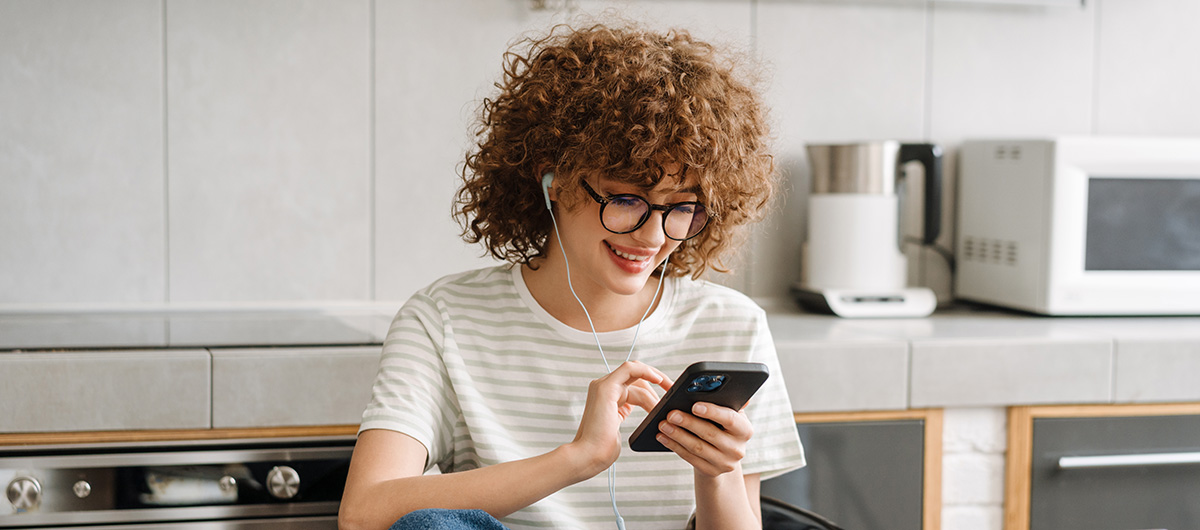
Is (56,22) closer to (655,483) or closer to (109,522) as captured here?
(109,522)

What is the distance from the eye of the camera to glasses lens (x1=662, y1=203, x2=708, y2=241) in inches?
37.0

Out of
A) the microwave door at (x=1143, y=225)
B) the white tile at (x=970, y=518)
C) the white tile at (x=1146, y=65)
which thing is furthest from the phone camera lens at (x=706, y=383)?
the white tile at (x=1146, y=65)

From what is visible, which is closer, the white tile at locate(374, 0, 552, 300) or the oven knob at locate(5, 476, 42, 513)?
the oven knob at locate(5, 476, 42, 513)

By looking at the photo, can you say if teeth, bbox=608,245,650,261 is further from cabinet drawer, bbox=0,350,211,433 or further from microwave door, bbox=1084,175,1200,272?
microwave door, bbox=1084,175,1200,272

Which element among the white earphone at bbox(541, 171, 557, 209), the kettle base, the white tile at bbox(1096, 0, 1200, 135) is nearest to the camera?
the white earphone at bbox(541, 171, 557, 209)

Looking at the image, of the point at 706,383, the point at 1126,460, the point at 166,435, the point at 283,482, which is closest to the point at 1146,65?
the point at 1126,460

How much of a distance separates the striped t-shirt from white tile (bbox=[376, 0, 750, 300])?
794 mm

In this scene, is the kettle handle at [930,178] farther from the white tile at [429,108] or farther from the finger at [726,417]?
the finger at [726,417]

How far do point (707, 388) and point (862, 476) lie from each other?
30.1 inches

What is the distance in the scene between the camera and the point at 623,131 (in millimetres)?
920

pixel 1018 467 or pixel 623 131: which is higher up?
pixel 623 131

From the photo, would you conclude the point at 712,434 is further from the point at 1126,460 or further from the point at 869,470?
the point at 1126,460

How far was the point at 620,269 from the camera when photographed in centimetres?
96

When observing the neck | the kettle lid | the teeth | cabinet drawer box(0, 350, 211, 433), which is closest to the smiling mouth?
the teeth
